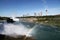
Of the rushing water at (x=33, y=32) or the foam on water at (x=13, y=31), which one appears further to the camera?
the rushing water at (x=33, y=32)

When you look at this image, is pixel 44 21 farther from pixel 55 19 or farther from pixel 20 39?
pixel 20 39

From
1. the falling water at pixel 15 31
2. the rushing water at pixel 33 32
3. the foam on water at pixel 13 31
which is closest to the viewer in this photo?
the falling water at pixel 15 31

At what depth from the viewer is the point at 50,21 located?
3906 cm

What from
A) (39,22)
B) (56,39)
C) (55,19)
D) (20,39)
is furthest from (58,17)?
(20,39)

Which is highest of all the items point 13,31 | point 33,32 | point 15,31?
point 13,31

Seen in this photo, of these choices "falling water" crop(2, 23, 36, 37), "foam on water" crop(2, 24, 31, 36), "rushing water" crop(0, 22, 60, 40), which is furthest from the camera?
"rushing water" crop(0, 22, 60, 40)

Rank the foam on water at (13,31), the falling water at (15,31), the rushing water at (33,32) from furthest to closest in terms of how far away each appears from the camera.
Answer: the rushing water at (33,32) → the foam on water at (13,31) → the falling water at (15,31)

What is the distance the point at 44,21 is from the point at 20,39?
31788 millimetres

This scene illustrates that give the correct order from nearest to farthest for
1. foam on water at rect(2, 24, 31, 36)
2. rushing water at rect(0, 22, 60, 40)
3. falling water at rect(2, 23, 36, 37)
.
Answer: falling water at rect(2, 23, 36, 37), foam on water at rect(2, 24, 31, 36), rushing water at rect(0, 22, 60, 40)

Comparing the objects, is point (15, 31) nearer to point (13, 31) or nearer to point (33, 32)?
point (13, 31)

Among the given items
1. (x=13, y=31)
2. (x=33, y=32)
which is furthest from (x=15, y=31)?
Answer: (x=33, y=32)

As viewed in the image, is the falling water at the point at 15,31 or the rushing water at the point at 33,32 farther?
the rushing water at the point at 33,32

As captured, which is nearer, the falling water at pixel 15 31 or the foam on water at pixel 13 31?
the falling water at pixel 15 31

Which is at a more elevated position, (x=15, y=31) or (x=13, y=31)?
(x=13, y=31)
